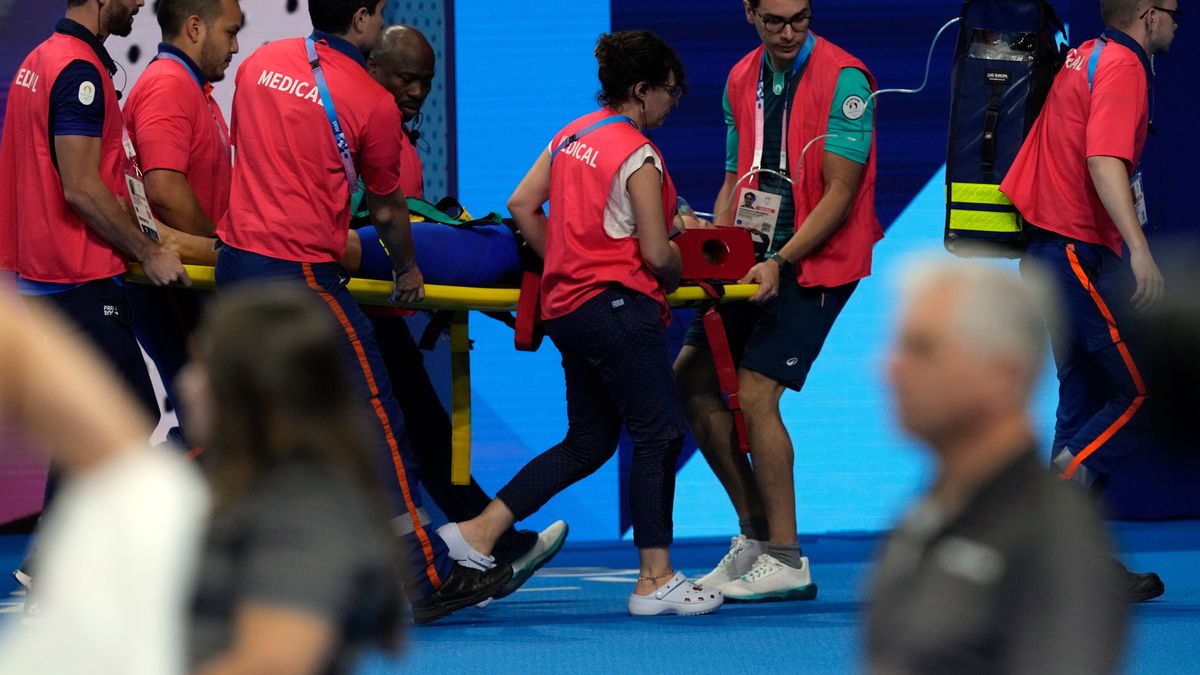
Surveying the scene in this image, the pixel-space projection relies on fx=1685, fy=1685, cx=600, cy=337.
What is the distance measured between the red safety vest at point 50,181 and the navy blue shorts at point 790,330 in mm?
1785

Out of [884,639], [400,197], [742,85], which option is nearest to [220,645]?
[884,639]

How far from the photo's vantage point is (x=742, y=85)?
537 centimetres

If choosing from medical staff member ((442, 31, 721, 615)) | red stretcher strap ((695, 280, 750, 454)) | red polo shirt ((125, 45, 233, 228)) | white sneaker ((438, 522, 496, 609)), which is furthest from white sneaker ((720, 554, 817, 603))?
red polo shirt ((125, 45, 233, 228))

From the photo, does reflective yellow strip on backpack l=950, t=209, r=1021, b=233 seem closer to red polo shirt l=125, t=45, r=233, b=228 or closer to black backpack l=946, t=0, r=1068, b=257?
black backpack l=946, t=0, r=1068, b=257

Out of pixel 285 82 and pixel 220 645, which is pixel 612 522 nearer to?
pixel 285 82

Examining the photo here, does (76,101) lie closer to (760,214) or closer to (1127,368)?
(760,214)

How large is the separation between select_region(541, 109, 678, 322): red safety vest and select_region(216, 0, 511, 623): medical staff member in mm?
488

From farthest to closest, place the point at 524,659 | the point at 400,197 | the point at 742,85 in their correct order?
the point at 742,85 < the point at 400,197 < the point at 524,659

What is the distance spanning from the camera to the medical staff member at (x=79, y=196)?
175 inches

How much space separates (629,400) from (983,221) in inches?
50.9

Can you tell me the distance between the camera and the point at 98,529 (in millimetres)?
1705

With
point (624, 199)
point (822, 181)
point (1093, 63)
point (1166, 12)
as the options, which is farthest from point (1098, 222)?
point (624, 199)

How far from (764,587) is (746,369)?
66 cm

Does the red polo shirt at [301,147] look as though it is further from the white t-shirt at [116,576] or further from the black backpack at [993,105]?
the white t-shirt at [116,576]
